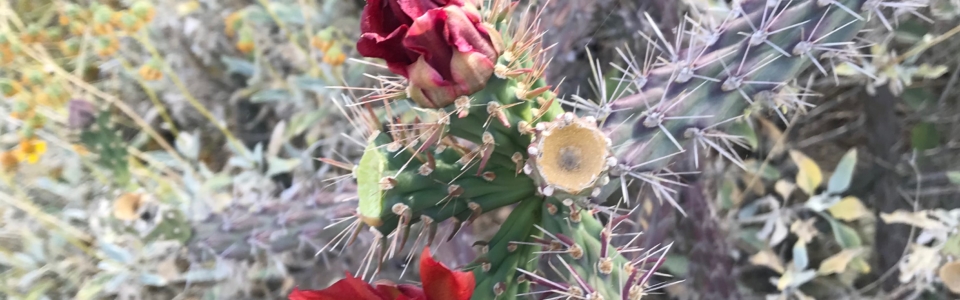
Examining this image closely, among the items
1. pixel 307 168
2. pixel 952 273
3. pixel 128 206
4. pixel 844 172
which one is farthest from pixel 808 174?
pixel 128 206

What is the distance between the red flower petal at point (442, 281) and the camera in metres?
0.37

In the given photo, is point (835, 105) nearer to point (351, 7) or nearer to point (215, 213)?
point (351, 7)

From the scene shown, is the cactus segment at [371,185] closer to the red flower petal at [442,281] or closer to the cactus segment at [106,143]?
the red flower petal at [442,281]

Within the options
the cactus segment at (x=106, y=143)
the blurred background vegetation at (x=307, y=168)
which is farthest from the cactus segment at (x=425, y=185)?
the cactus segment at (x=106, y=143)

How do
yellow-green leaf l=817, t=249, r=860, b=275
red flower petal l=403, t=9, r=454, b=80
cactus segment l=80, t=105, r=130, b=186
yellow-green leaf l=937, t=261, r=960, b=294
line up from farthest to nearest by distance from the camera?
cactus segment l=80, t=105, r=130, b=186 < yellow-green leaf l=817, t=249, r=860, b=275 < yellow-green leaf l=937, t=261, r=960, b=294 < red flower petal l=403, t=9, r=454, b=80

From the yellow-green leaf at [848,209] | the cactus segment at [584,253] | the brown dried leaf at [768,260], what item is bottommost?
the brown dried leaf at [768,260]

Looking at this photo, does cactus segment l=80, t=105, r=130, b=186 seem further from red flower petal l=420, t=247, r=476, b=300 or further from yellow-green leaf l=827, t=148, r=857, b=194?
yellow-green leaf l=827, t=148, r=857, b=194

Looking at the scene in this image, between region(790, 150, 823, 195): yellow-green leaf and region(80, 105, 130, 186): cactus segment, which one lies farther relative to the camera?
region(80, 105, 130, 186): cactus segment

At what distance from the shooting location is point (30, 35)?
1.16 metres

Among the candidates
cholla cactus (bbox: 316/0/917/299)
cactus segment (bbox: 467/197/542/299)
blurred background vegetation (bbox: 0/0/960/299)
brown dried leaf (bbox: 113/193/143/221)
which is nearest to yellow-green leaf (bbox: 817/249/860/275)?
blurred background vegetation (bbox: 0/0/960/299)

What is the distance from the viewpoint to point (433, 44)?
1.26 feet

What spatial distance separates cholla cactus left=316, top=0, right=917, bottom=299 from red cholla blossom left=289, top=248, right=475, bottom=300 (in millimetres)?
63

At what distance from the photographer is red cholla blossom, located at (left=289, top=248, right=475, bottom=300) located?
1.21 ft

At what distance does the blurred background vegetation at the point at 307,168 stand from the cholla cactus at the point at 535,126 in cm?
26
